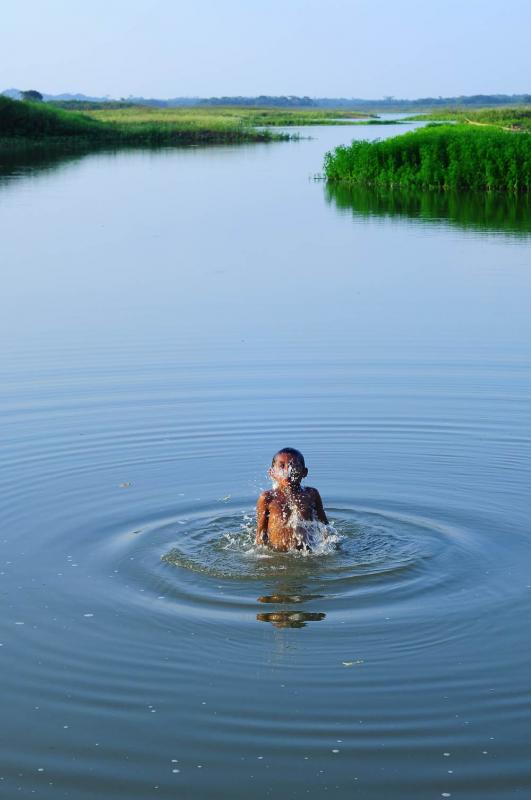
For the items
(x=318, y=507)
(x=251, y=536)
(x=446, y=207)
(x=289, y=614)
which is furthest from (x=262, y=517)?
(x=446, y=207)

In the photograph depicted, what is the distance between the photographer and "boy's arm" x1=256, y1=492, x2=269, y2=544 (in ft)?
34.5

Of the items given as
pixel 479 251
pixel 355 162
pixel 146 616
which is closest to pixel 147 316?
pixel 479 251

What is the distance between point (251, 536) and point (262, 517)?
0.64 metres

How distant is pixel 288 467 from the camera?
10.1 metres

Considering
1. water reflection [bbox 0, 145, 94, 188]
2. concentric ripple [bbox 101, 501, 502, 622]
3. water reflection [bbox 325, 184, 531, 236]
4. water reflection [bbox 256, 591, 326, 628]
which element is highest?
water reflection [bbox 0, 145, 94, 188]

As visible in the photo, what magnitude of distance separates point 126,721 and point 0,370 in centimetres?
1085

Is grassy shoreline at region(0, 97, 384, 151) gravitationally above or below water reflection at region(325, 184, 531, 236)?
above

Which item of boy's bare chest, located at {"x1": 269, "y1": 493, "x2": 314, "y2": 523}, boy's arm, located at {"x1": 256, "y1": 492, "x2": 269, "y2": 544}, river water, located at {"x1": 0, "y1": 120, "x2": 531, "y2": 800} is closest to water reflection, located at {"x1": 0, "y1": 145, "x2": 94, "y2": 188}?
Result: river water, located at {"x1": 0, "y1": 120, "x2": 531, "y2": 800}

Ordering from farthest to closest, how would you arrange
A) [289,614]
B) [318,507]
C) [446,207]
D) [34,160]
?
[34,160] → [446,207] → [318,507] → [289,614]

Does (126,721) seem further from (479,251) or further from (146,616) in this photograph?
(479,251)

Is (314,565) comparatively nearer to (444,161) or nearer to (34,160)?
(444,161)

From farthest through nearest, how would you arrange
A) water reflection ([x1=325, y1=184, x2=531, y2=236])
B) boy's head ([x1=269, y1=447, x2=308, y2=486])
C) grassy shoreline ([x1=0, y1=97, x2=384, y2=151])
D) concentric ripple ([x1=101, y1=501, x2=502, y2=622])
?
1. grassy shoreline ([x1=0, y1=97, x2=384, y2=151])
2. water reflection ([x1=325, y1=184, x2=531, y2=236])
3. boy's head ([x1=269, y1=447, x2=308, y2=486])
4. concentric ripple ([x1=101, y1=501, x2=502, y2=622])

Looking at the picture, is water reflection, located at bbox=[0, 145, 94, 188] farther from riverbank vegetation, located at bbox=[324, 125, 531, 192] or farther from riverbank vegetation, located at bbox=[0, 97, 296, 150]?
riverbank vegetation, located at bbox=[324, 125, 531, 192]

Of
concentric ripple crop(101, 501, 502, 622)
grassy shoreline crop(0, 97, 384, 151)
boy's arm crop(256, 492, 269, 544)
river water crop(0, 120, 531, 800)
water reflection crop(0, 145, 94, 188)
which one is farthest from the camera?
grassy shoreline crop(0, 97, 384, 151)
